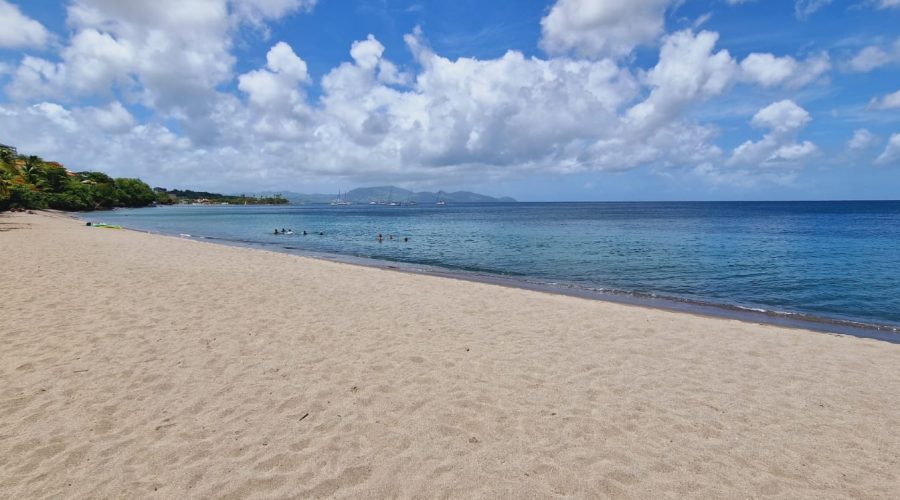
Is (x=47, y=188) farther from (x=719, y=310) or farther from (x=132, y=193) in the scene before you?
(x=719, y=310)

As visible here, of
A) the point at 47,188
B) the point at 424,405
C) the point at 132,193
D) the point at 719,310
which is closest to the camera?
the point at 424,405

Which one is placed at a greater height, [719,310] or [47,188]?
[47,188]

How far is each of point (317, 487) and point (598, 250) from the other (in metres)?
29.9

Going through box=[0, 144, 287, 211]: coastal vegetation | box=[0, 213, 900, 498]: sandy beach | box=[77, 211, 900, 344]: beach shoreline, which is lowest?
box=[77, 211, 900, 344]: beach shoreline

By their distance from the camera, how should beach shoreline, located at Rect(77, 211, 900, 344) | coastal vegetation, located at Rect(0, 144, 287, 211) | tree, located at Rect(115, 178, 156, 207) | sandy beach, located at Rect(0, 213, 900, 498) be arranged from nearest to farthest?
sandy beach, located at Rect(0, 213, 900, 498)
beach shoreline, located at Rect(77, 211, 900, 344)
coastal vegetation, located at Rect(0, 144, 287, 211)
tree, located at Rect(115, 178, 156, 207)

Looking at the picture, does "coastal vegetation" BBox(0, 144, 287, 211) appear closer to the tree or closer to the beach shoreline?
the tree

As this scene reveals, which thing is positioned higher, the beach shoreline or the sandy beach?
the sandy beach

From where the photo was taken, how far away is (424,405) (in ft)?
18.5

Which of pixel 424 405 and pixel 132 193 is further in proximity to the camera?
pixel 132 193

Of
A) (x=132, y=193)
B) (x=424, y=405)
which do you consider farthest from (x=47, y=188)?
(x=424, y=405)

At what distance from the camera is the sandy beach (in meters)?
4.17

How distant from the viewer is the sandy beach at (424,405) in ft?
13.7

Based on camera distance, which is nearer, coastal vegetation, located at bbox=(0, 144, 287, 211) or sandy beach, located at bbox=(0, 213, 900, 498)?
sandy beach, located at bbox=(0, 213, 900, 498)

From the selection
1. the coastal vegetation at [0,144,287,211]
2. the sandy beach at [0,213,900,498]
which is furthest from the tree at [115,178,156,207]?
the sandy beach at [0,213,900,498]
